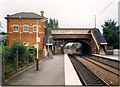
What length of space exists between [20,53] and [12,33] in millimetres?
35793

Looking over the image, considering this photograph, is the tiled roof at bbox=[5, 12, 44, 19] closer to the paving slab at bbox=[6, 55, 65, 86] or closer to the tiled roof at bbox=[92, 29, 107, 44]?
the tiled roof at bbox=[92, 29, 107, 44]

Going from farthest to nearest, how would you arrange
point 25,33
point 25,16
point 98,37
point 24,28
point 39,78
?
point 98,37 → point 25,16 → point 24,28 → point 25,33 → point 39,78

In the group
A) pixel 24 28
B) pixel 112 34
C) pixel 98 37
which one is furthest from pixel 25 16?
pixel 112 34

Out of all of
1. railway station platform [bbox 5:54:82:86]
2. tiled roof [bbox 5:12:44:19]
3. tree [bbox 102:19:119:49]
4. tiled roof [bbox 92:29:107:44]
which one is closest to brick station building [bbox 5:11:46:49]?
tiled roof [bbox 5:12:44:19]

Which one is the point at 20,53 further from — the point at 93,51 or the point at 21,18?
the point at 93,51

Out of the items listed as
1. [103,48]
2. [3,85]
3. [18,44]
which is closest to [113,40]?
[103,48]

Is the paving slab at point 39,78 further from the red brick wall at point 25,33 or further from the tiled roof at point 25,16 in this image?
the tiled roof at point 25,16

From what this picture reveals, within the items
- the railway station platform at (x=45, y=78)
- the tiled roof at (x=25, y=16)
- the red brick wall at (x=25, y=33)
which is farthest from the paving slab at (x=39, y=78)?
the tiled roof at (x=25, y=16)

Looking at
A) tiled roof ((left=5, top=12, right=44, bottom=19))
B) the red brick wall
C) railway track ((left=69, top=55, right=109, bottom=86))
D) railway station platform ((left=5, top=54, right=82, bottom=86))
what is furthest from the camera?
tiled roof ((left=5, top=12, right=44, bottom=19))

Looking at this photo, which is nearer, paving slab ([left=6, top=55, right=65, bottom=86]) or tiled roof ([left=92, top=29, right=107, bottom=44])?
paving slab ([left=6, top=55, right=65, bottom=86])

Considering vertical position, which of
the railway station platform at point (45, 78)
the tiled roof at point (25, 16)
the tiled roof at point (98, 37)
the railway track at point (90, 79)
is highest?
the tiled roof at point (25, 16)

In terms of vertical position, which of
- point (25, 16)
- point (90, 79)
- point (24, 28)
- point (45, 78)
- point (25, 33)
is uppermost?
point (25, 16)

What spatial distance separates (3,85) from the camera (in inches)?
480

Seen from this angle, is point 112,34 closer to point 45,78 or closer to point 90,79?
point 90,79
